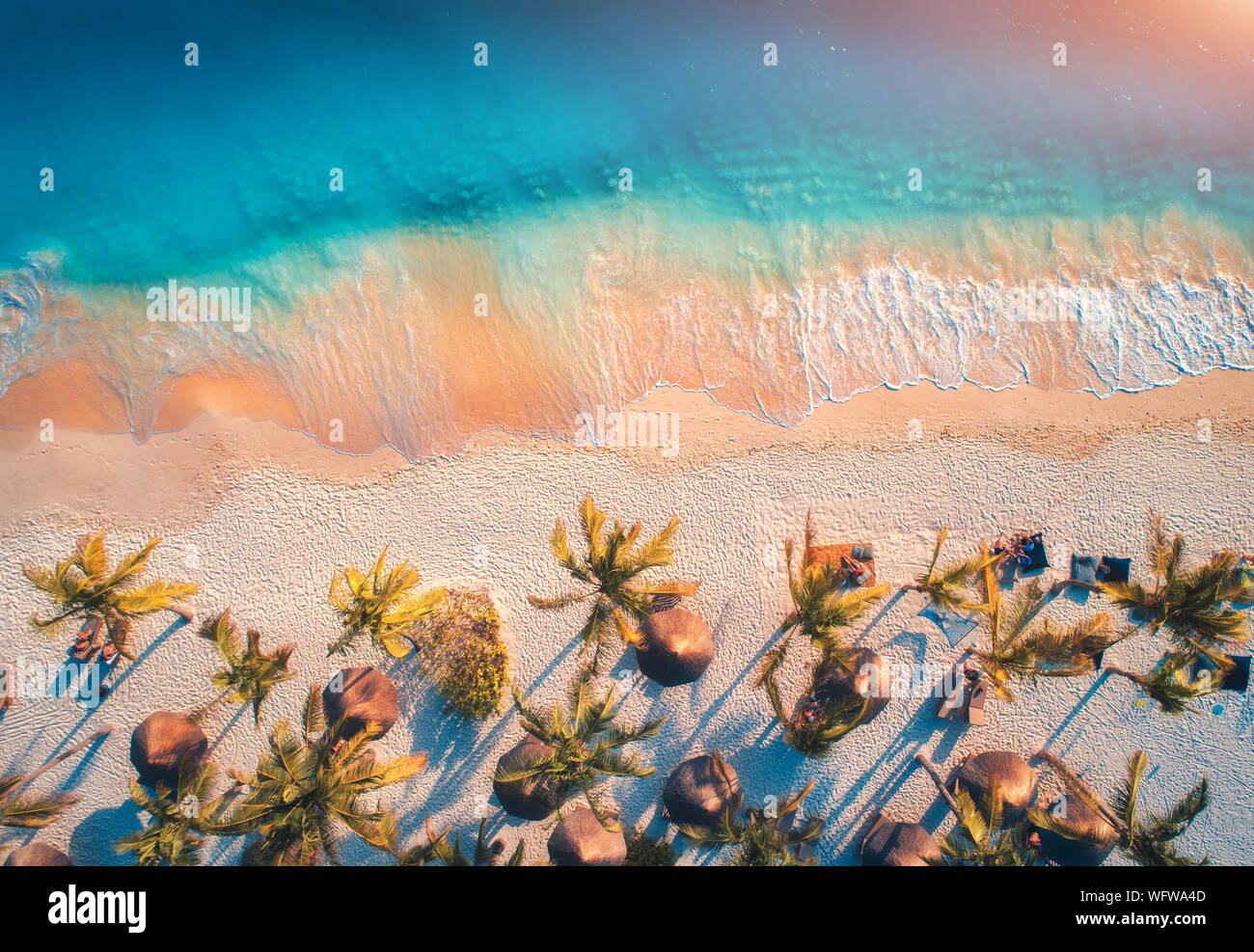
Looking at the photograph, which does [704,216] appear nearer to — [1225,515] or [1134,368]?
[1134,368]

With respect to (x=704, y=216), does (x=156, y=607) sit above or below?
below

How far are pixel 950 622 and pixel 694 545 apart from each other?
6039 millimetres

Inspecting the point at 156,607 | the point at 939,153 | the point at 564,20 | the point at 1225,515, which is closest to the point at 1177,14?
the point at 939,153

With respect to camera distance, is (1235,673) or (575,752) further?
(1235,673)

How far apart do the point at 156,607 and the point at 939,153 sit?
2083cm

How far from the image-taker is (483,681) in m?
13.2

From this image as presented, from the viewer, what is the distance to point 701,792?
12469 millimetres

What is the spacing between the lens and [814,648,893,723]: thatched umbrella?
41.2ft

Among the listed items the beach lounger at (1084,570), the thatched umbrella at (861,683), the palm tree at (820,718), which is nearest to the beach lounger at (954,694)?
the thatched umbrella at (861,683)

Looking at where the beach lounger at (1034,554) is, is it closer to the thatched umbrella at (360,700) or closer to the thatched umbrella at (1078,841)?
the thatched umbrella at (1078,841)

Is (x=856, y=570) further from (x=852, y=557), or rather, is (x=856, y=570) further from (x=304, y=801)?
(x=304, y=801)

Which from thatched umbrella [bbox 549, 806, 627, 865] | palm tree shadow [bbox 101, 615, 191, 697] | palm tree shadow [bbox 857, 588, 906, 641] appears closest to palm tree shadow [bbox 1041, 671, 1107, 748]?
palm tree shadow [bbox 857, 588, 906, 641]

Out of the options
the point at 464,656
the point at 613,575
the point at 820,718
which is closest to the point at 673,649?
the point at 613,575

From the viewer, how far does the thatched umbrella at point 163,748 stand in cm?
1225
